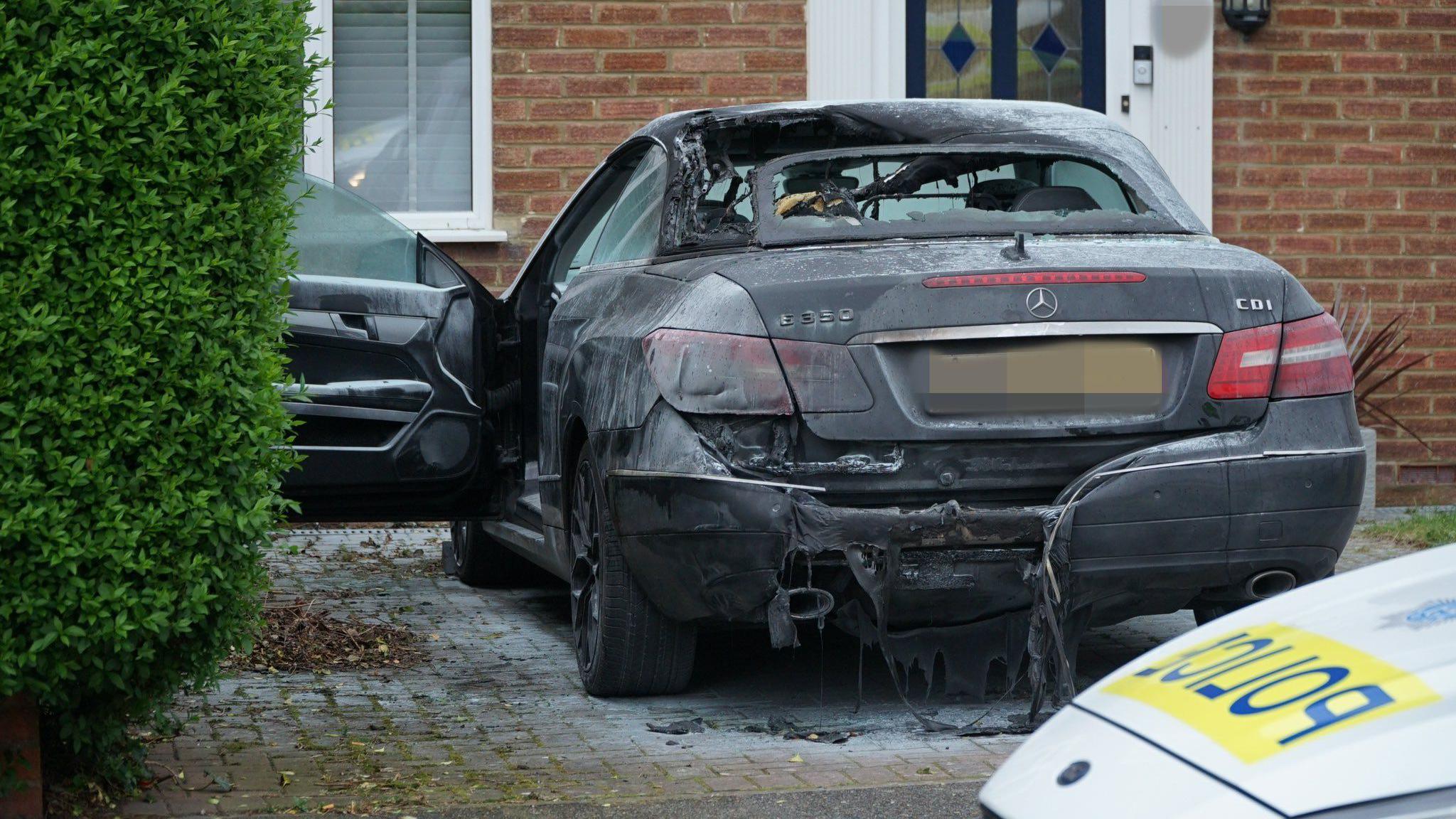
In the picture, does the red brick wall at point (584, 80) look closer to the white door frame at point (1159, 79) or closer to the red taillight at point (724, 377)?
the white door frame at point (1159, 79)

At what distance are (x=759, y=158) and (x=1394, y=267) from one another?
20.6 ft

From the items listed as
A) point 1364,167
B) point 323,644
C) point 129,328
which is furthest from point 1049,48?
point 129,328

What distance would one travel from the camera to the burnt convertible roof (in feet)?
17.6

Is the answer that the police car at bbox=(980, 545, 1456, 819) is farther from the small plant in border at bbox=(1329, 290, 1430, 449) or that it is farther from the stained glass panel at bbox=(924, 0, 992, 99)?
the stained glass panel at bbox=(924, 0, 992, 99)

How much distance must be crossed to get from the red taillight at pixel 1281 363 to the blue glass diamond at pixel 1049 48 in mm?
6226

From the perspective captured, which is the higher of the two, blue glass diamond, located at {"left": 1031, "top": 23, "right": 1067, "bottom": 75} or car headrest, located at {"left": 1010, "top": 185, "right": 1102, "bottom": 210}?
blue glass diamond, located at {"left": 1031, "top": 23, "right": 1067, "bottom": 75}

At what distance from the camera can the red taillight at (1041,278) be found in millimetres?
4211

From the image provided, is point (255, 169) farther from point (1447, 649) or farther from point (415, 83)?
point (415, 83)

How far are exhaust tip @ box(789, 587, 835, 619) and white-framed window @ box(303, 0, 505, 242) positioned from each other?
621 centimetres

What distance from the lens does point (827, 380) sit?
4.15 metres

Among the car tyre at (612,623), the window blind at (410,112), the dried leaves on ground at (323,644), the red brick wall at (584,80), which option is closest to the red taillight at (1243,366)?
the car tyre at (612,623)

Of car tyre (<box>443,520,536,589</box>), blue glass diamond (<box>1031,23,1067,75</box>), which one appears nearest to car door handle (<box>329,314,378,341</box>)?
car tyre (<box>443,520,536,589</box>)

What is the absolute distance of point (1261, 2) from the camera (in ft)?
33.3

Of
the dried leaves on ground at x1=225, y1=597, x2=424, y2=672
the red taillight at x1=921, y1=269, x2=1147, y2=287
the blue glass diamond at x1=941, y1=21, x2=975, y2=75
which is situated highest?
the blue glass diamond at x1=941, y1=21, x2=975, y2=75
